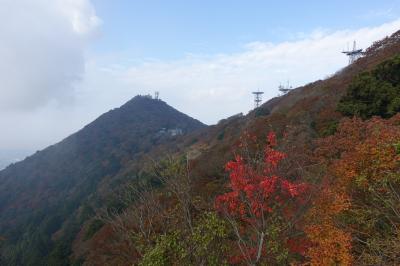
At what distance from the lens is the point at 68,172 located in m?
114

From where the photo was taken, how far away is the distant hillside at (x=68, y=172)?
234 feet

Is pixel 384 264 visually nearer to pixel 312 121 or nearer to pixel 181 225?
pixel 181 225

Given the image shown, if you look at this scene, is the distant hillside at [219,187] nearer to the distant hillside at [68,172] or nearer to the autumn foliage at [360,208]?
the autumn foliage at [360,208]

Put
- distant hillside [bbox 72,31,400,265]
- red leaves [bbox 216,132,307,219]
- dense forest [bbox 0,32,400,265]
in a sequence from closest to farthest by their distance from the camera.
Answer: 1. distant hillside [bbox 72,31,400,265]
2. dense forest [bbox 0,32,400,265]
3. red leaves [bbox 216,132,307,219]

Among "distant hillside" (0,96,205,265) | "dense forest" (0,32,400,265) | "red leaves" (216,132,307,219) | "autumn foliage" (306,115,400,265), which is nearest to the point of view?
"dense forest" (0,32,400,265)

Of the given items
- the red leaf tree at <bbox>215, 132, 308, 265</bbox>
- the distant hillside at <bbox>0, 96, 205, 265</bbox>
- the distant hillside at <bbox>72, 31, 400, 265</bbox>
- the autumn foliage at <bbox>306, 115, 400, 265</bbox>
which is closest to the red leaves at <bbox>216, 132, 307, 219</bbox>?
the red leaf tree at <bbox>215, 132, 308, 265</bbox>

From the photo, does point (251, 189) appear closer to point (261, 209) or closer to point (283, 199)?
point (261, 209)

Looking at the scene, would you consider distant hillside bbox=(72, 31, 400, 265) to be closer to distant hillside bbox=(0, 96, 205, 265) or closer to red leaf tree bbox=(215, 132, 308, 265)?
red leaf tree bbox=(215, 132, 308, 265)

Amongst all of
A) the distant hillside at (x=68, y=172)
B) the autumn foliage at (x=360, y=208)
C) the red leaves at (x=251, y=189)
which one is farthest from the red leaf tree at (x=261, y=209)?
the distant hillside at (x=68, y=172)

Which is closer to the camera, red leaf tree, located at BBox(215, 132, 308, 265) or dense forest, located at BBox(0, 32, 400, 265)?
dense forest, located at BBox(0, 32, 400, 265)

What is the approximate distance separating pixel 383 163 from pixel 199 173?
24813 mm

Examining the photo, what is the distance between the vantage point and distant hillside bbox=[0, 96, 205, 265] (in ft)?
234

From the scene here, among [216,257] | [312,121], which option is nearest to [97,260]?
[312,121]

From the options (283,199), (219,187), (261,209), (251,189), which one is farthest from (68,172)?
(261,209)
